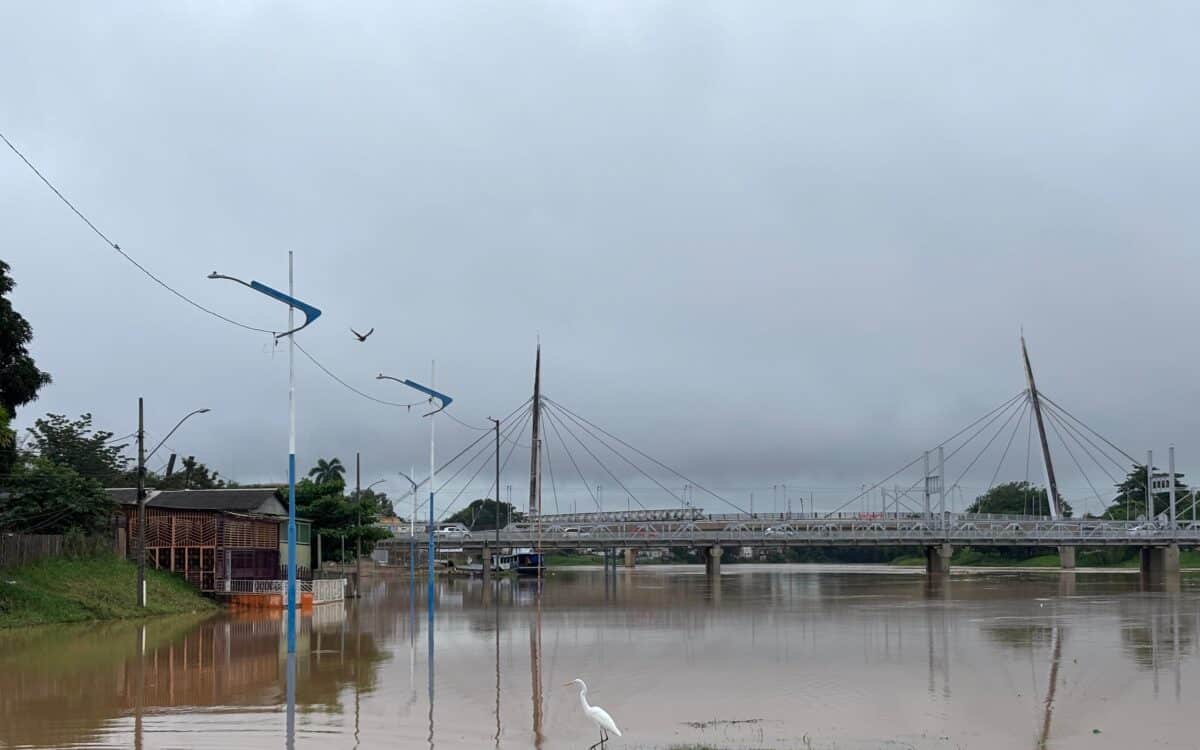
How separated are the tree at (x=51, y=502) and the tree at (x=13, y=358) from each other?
11.8ft

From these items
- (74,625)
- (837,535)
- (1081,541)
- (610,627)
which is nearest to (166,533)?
(74,625)

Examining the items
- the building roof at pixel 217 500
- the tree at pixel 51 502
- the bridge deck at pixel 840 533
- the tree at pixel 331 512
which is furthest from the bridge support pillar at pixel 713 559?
the tree at pixel 51 502

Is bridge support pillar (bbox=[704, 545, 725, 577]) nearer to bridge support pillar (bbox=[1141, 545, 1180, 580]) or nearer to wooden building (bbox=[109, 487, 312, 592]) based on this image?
bridge support pillar (bbox=[1141, 545, 1180, 580])

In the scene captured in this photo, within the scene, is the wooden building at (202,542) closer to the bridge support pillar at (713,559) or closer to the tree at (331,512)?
the tree at (331,512)

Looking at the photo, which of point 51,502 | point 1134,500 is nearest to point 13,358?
point 51,502

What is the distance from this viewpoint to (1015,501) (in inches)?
6535

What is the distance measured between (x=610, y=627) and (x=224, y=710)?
21499mm

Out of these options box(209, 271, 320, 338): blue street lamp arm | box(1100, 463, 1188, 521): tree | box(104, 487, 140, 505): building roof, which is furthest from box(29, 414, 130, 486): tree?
box(1100, 463, 1188, 521): tree

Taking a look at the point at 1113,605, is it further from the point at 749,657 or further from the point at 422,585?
the point at 422,585

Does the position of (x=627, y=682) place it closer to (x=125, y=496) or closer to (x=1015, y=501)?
(x=125, y=496)

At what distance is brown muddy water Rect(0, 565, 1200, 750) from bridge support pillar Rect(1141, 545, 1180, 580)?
6212 centimetres

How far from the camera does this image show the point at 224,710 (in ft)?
66.0

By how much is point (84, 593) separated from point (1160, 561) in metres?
91.8

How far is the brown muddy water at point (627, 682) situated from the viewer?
57.1 feet
